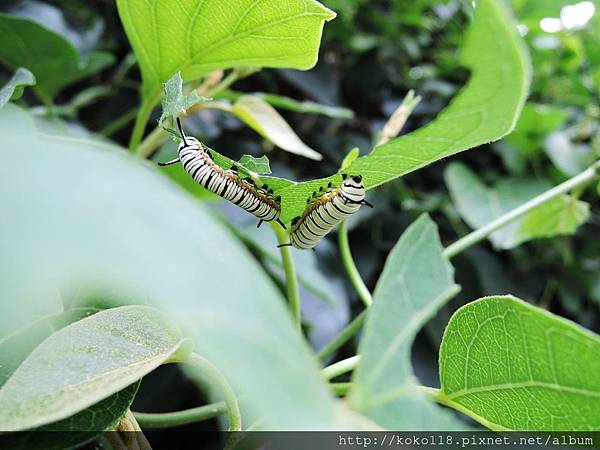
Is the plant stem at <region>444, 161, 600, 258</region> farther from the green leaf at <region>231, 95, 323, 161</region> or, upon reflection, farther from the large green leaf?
the large green leaf

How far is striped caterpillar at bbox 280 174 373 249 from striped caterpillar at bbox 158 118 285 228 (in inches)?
1.2

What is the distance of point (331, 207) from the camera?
0.46m

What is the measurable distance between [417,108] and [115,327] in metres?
1.34

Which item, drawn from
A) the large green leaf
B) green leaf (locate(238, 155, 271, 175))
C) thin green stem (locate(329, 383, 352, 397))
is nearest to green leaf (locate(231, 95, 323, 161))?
green leaf (locate(238, 155, 271, 175))

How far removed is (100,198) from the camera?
0.22 meters

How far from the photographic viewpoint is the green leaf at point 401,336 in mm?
250

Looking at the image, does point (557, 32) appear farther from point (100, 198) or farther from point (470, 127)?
point (100, 198)

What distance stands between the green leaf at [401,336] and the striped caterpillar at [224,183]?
180mm

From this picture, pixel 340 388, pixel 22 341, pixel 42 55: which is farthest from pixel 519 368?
pixel 42 55

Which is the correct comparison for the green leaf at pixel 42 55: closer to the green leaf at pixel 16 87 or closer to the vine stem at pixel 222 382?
the green leaf at pixel 16 87

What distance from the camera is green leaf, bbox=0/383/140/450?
389mm

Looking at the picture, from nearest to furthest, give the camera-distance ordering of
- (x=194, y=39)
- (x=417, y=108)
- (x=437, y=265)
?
(x=437, y=265) < (x=194, y=39) < (x=417, y=108)

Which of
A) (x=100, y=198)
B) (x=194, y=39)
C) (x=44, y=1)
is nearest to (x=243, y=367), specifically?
(x=100, y=198)

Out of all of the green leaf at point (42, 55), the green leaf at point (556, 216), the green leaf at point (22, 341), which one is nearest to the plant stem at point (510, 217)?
the green leaf at point (556, 216)
